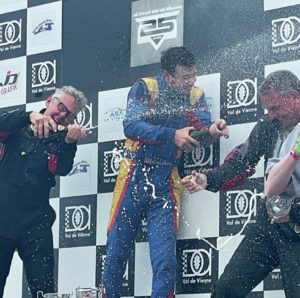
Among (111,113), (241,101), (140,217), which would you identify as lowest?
(140,217)

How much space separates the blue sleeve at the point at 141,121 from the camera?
5.57 metres

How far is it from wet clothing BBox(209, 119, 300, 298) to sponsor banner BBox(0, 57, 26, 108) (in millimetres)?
1832

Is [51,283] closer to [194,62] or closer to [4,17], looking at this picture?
[194,62]

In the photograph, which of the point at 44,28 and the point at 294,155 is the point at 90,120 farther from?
the point at 294,155

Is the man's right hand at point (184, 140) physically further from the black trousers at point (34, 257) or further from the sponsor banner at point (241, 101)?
the black trousers at point (34, 257)

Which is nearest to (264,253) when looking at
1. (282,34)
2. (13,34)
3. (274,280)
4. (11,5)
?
(274,280)

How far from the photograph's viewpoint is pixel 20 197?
581 cm

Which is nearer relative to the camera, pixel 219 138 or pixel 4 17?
pixel 219 138

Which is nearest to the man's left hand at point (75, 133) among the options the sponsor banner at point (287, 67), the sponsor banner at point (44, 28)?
the sponsor banner at point (44, 28)

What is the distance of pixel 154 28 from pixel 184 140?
0.77 metres

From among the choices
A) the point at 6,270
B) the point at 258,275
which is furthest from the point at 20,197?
the point at 258,275

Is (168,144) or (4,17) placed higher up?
(4,17)

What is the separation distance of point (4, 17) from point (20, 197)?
54.2 inches

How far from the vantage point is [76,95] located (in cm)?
605
